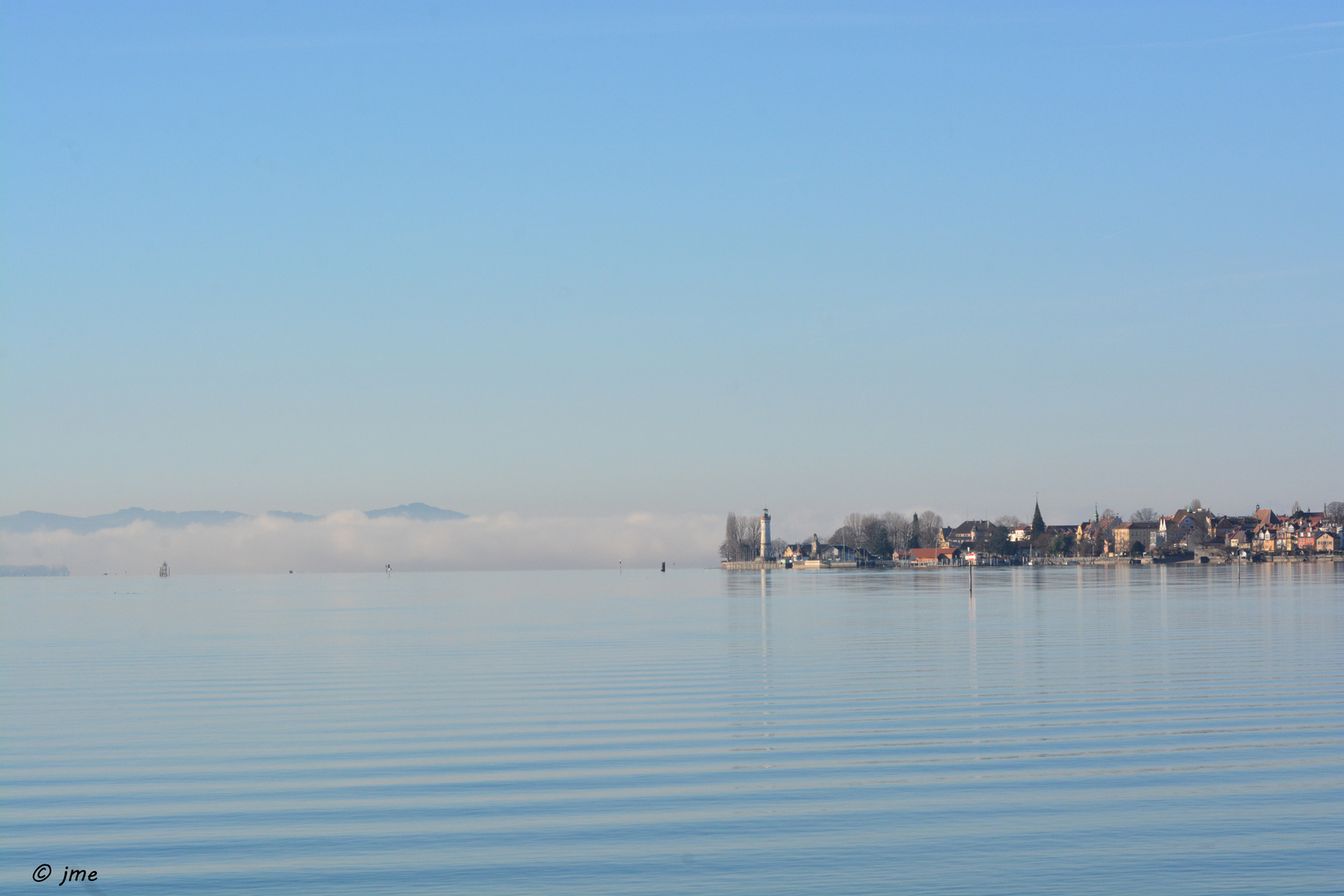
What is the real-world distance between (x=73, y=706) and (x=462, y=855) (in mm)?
19017

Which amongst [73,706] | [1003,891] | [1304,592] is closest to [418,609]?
[73,706]

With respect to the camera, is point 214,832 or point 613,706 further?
point 613,706

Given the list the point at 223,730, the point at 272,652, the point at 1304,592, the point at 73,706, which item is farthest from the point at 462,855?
the point at 1304,592

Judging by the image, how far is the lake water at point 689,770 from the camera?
13.9 meters

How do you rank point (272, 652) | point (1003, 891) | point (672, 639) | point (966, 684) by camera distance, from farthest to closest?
point (672, 639)
point (272, 652)
point (966, 684)
point (1003, 891)

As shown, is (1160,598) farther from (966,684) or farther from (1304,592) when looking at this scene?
(966,684)

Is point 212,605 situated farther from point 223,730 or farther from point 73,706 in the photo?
point 223,730

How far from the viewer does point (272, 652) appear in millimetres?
45781

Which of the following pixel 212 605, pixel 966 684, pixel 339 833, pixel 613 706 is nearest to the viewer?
pixel 339 833

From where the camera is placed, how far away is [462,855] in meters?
14.5

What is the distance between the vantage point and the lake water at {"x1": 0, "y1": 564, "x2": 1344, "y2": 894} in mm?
13930

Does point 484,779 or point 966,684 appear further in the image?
point 966,684

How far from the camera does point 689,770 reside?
64.6 feet

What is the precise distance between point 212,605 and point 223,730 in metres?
77.4
